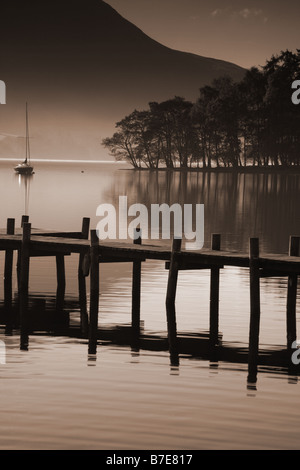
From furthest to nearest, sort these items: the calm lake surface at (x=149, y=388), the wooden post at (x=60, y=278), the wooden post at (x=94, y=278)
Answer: the wooden post at (x=60, y=278) < the wooden post at (x=94, y=278) < the calm lake surface at (x=149, y=388)

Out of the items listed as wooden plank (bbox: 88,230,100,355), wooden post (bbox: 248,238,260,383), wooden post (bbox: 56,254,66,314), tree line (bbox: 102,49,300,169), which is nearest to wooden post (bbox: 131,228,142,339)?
wooden plank (bbox: 88,230,100,355)

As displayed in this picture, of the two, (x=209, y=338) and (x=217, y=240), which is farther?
(x=217, y=240)

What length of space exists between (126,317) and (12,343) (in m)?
4.33

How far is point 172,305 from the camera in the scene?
91.7 ft

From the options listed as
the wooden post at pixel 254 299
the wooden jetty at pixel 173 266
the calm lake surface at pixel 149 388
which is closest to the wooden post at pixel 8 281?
the calm lake surface at pixel 149 388

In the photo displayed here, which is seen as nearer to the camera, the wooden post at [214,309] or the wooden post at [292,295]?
the wooden post at [214,309]

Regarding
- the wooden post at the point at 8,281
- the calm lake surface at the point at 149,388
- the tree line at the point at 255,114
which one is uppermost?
the tree line at the point at 255,114

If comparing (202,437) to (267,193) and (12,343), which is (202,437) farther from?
(267,193)

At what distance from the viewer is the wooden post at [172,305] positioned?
2427 cm

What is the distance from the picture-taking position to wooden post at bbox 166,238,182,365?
79.6 ft

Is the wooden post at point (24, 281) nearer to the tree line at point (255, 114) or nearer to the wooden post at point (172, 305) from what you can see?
the wooden post at point (172, 305)

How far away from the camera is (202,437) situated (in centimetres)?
1742

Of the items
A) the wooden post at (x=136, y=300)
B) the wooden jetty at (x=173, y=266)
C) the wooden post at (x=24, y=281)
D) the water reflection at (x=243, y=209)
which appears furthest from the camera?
the water reflection at (x=243, y=209)
